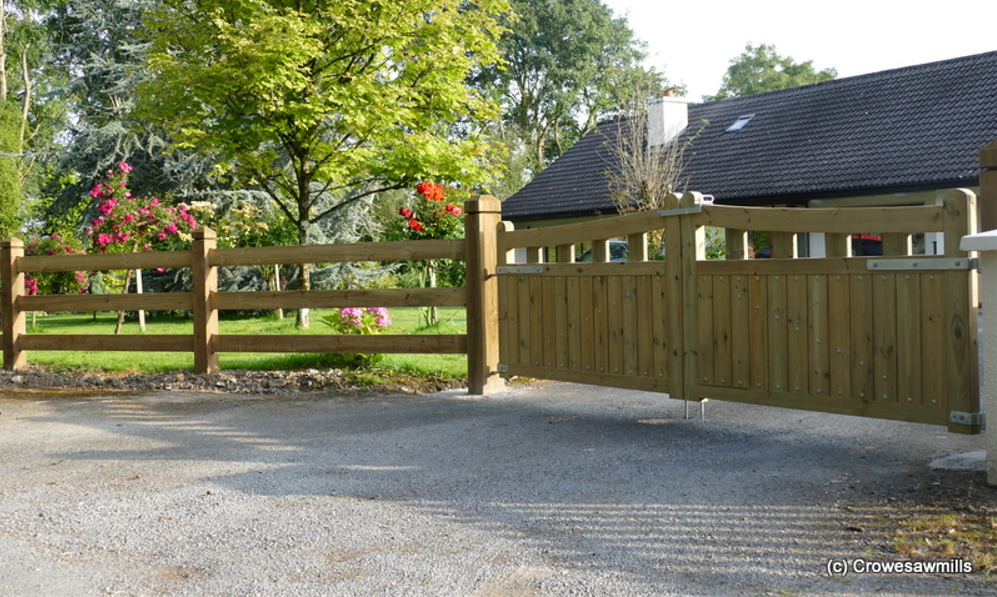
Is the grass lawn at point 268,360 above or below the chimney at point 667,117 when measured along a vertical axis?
below

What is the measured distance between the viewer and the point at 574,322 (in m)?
6.82

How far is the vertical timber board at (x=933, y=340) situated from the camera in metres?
4.70

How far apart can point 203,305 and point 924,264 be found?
6593 mm

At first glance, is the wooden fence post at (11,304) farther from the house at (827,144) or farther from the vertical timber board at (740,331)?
the house at (827,144)

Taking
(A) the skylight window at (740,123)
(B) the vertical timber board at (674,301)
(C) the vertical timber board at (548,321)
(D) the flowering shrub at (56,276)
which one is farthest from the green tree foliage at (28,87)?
(B) the vertical timber board at (674,301)

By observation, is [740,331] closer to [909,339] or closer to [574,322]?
[909,339]

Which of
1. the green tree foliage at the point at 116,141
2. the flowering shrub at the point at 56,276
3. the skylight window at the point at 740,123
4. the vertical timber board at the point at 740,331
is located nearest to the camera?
the vertical timber board at the point at 740,331

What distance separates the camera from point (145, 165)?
831 inches

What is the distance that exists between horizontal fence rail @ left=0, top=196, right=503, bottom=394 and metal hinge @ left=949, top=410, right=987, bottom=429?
12.4 ft

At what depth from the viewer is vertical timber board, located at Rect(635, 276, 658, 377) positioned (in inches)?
244

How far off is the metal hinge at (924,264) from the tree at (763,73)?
5176 centimetres

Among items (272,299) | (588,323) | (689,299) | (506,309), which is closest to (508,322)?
(506,309)

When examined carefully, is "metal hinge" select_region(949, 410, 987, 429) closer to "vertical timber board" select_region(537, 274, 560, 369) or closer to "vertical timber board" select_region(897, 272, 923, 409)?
"vertical timber board" select_region(897, 272, 923, 409)

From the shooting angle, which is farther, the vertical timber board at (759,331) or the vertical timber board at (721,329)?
the vertical timber board at (721,329)
